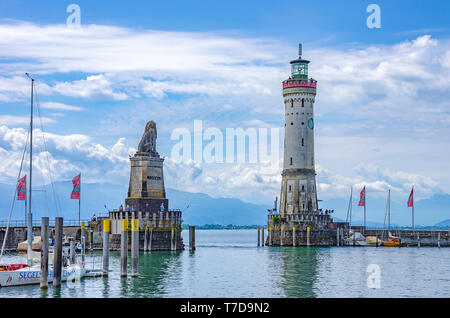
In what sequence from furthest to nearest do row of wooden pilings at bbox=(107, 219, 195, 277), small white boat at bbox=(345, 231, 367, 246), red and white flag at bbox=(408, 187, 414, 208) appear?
1. red and white flag at bbox=(408, 187, 414, 208)
2. small white boat at bbox=(345, 231, 367, 246)
3. row of wooden pilings at bbox=(107, 219, 195, 277)

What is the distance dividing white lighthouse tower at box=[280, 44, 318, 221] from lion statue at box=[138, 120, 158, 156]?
1001 inches

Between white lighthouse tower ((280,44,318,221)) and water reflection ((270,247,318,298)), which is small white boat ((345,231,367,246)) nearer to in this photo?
white lighthouse tower ((280,44,318,221))

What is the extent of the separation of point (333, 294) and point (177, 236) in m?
48.6

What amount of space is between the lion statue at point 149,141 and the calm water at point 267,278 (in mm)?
14823

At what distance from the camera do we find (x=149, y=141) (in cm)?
10088

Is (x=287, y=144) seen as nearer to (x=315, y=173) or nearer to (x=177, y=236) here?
(x=315, y=173)

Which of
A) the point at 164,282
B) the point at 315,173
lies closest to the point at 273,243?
the point at 315,173

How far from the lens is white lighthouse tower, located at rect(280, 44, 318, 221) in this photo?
11644 cm

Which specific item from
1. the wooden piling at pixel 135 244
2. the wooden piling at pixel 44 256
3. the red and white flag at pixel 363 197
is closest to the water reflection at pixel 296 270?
the wooden piling at pixel 135 244

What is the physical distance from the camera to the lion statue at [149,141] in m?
100

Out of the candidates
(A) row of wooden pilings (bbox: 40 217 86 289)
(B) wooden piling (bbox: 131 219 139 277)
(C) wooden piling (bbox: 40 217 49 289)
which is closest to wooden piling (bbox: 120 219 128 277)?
(B) wooden piling (bbox: 131 219 139 277)

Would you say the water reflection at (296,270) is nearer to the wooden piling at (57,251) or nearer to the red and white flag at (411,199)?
the wooden piling at (57,251)

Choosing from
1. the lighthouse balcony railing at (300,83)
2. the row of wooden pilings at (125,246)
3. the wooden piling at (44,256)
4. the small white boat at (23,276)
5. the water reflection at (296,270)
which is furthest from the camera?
the lighthouse balcony railing at (300,83)

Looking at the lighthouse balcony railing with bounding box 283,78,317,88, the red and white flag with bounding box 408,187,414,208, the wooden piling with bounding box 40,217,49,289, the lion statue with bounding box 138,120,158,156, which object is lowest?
the wooden piling with bounding box 40,217,49,289
